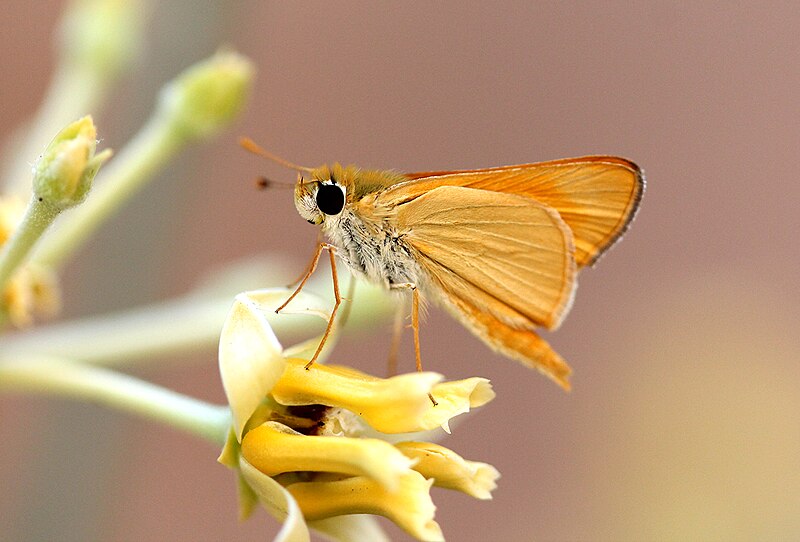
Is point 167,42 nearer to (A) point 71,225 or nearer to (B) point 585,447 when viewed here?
(A) point 71,225

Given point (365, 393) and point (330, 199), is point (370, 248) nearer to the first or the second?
point (330, 199)

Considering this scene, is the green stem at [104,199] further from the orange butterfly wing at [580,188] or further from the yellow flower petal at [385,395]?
the yellow flower petal at [385,395]

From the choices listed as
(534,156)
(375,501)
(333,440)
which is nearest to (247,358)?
(333,440)

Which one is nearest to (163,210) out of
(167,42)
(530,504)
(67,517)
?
(167,42)

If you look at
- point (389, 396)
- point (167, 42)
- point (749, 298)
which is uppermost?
point (749, 298)

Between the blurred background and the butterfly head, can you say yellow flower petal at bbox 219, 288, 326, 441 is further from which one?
the blurred background

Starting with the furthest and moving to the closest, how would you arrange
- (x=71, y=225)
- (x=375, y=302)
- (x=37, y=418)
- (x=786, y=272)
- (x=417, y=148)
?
(x=786, y=272), (x=417, y=148), (x=37, y=418), (x=375, y=302), (x=71, y=225)

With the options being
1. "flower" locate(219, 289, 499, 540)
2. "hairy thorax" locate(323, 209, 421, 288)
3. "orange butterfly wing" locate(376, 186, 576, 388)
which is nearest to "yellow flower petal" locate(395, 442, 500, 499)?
"flower" locate(219, 289, 499, 540)
